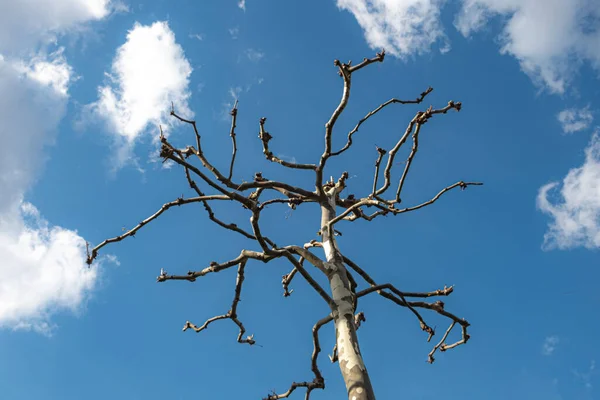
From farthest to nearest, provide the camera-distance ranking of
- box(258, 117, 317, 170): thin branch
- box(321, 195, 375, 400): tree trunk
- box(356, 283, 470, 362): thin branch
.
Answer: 1. box(258, 117, 317, 170): thin branch
2. box(356, 283, 470, 362): thin branch
3. box(321, 195, 375, 400): tree trunk

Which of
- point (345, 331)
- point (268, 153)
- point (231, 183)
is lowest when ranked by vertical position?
point (345, 331)

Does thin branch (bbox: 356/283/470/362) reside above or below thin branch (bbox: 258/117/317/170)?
below

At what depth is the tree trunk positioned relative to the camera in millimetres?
3664

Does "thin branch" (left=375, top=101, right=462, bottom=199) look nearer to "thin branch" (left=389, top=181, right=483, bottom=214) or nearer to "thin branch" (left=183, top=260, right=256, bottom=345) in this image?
"thin branch" (left=389, top=181, right=483, bottom=214)

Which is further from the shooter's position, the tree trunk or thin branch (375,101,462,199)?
thin branch (375,101,462,199)

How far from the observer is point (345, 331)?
412cm

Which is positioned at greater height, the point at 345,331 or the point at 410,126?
the point at 410,126

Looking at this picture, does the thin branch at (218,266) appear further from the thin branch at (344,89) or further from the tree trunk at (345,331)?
the thin branch at (344,89)

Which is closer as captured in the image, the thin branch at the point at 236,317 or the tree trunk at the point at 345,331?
the tree trunk at the point at 345,331

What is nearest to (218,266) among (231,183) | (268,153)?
(231,183)

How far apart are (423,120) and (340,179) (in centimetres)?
192

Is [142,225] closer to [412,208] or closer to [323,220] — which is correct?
[323,220]

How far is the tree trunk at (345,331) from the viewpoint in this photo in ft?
12.0

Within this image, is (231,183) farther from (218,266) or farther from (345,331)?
(345,331)
